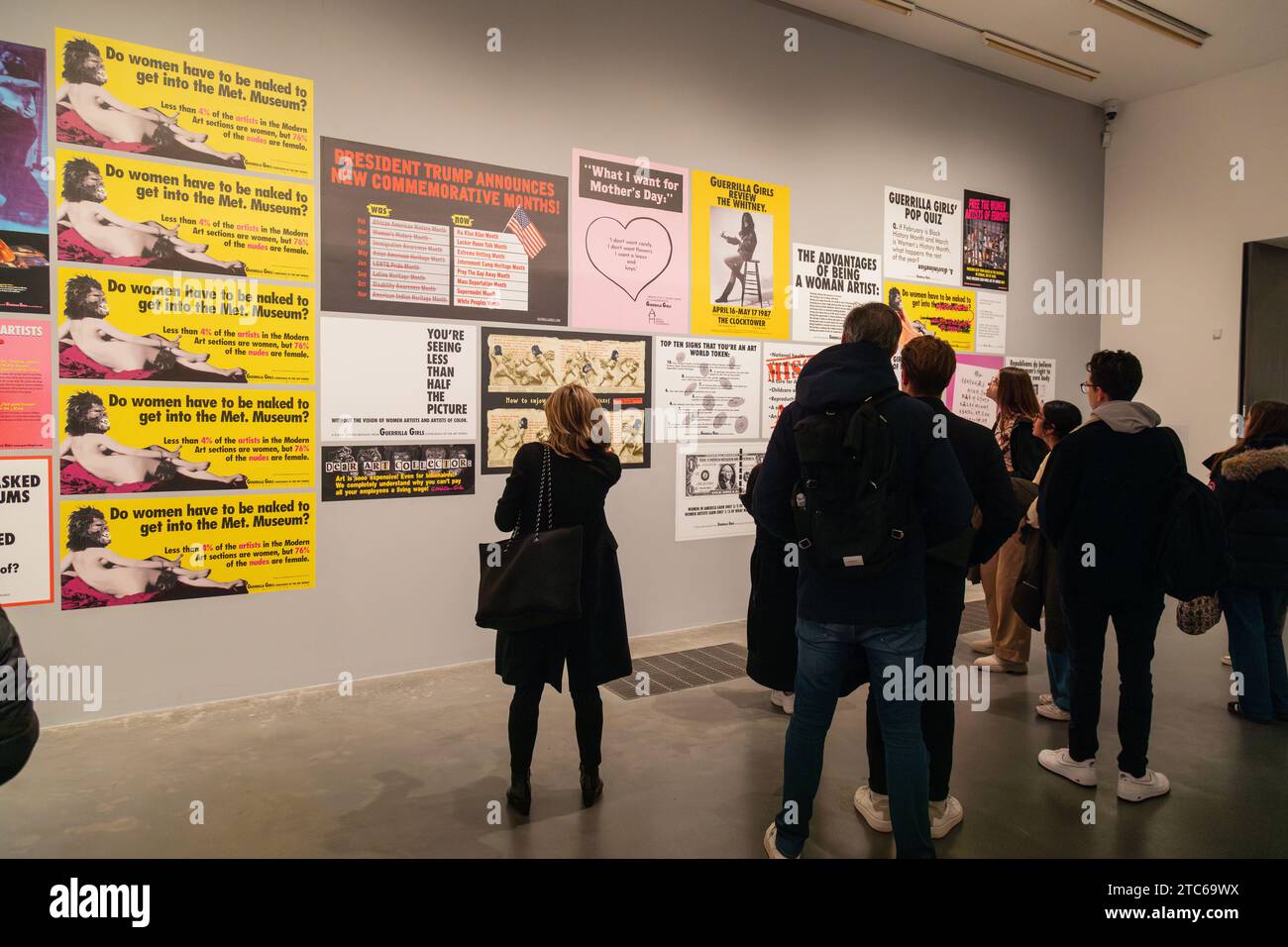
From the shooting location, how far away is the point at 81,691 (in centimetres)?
355

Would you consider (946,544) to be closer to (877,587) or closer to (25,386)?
(877,587)

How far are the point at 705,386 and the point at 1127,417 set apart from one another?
2.73 meters

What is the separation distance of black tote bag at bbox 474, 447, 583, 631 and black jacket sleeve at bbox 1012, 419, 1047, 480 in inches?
92.4

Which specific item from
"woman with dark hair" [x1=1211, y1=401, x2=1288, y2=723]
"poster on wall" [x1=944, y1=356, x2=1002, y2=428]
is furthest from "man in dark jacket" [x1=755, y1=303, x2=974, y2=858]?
"poster on wall" [x1=944, y1=356, x2=1002, y2=428]

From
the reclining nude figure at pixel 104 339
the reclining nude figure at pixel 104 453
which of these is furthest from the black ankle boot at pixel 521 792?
the reclining nude figure at pixel 104 339

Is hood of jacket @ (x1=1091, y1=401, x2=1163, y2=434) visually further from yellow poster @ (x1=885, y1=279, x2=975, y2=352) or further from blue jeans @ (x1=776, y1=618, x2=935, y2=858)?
yellow poster @ (x1=885, y1=279, x2=975, y2=352)

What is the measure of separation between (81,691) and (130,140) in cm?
229

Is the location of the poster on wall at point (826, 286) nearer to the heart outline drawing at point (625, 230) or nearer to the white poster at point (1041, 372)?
the heart outline drawing at point (625, 230)

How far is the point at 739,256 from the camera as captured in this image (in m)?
5.36

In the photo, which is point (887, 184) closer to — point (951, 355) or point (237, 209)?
point (951, 355)

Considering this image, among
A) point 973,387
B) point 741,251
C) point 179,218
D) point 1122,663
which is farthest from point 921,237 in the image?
point 179,218

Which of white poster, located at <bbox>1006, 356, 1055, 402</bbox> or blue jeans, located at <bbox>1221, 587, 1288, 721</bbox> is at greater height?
white poster, located at <bbox>1006, 356, 1055, 402</bbox>

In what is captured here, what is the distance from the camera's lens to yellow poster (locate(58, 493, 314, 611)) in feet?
11.6
